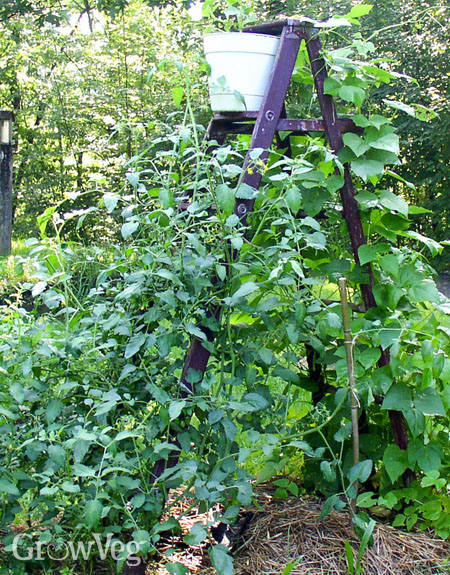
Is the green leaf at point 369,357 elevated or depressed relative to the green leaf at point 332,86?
depressed

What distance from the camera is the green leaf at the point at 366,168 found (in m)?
1.94

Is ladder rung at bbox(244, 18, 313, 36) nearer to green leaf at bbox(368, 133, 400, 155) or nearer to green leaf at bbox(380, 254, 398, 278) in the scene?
green leaf at bbox(368, 133, 400, 155)

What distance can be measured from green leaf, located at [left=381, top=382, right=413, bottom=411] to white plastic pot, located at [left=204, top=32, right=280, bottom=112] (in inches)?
37.3

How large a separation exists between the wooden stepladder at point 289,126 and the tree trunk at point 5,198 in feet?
19.0

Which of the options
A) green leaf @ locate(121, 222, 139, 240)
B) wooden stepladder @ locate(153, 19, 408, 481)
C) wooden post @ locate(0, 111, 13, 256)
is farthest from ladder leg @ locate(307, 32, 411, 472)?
wooden post @ locate(0, 111, 13, 256)

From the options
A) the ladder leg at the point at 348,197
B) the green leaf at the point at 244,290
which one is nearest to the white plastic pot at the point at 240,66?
the ladder leg at the point at 348,197

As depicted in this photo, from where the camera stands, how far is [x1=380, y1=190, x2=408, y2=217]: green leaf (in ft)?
6.49

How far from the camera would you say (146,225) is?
201cm

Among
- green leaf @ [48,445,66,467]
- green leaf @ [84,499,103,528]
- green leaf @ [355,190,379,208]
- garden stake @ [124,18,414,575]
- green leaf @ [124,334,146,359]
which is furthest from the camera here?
green leaf @ [355,190,379,208]

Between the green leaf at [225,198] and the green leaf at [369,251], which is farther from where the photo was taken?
the green leaf at [369,251]

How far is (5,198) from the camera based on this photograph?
7.45m

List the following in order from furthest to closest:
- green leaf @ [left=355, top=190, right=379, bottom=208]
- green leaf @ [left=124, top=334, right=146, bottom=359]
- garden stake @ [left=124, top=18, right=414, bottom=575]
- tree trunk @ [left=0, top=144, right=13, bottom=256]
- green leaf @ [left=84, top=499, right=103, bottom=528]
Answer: tree trunk @ [left=0, top=144, right=13, bottom=256] < green leaf @ [left=355, top=190, right=379, bottom=208] < garden stake @ [left=124, top=18, right=414, bottom=575] < green leaf @ [left=124, top=334, right=146, bottom=359] < green leaf @ [left=84, top=499, right=103, bottom=528]

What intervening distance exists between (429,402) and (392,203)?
60 centimetres

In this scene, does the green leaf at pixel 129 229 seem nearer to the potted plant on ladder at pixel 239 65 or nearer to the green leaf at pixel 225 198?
the green leaf at pixel 225 198
